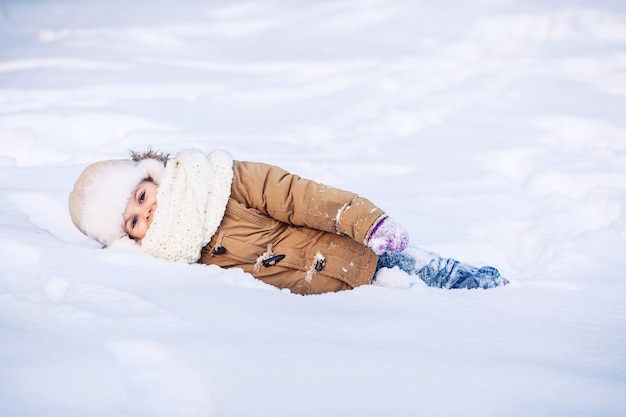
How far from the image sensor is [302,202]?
195cm

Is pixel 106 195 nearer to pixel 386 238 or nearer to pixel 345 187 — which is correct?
pixel 386 238

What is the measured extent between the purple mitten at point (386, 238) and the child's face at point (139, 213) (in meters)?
0.65

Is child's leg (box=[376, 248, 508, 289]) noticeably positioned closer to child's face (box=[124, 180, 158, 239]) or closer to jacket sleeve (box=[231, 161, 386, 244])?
jacket sleeve (box=[231, 161, 386, 244])

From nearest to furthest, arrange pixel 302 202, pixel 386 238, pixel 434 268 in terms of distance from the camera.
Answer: pixel 386 238 < pixel 302 202 < pixel 434 268

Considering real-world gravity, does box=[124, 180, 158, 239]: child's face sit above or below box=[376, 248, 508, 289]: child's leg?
below

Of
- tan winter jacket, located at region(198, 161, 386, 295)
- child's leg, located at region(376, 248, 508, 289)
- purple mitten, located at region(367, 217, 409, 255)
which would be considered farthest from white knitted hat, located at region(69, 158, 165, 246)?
child's leg, located at region(376, 248, 508, 289)

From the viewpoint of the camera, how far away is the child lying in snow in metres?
1.84

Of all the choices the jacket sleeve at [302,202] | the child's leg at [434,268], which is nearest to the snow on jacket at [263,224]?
the jacket sleeve at [302,202]

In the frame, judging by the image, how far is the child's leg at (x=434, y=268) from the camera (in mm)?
2074

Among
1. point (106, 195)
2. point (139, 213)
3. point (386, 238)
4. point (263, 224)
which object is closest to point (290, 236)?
point (263, 224)

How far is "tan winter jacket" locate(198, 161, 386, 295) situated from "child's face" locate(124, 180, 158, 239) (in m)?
0.19

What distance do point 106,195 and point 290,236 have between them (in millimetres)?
570

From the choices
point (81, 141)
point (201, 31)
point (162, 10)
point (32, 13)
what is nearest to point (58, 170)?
point (81, 141)

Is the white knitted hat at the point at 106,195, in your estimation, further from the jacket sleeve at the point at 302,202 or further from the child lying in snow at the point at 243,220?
the jacket sleeve at the point at 302,202
